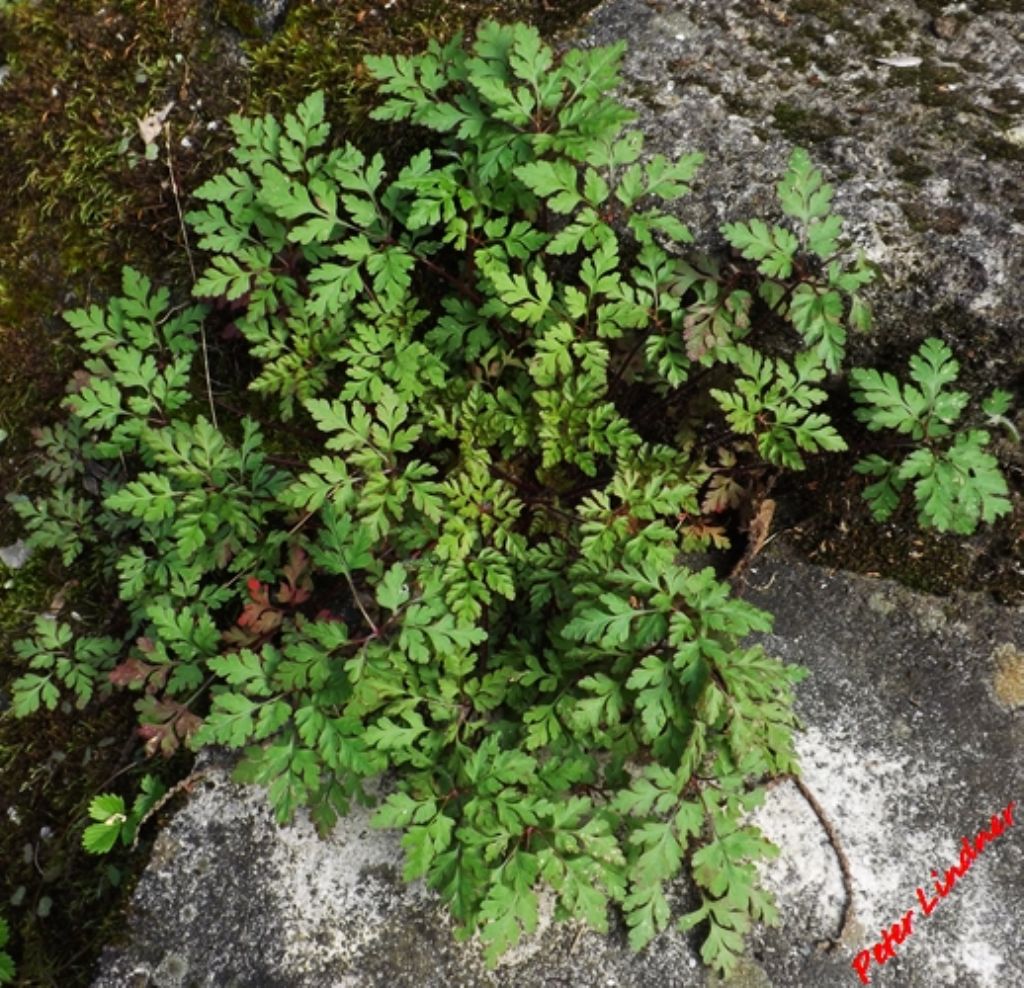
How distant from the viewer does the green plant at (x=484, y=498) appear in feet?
8.13

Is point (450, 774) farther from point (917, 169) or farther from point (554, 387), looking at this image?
point (917, 169)

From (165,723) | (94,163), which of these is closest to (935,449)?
(165,723)

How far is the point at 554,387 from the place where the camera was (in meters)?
2.94

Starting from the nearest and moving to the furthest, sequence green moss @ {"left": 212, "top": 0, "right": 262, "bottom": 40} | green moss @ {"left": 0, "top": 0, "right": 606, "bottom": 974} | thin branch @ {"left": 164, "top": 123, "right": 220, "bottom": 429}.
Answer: green moss @ {"left": 0, "top": 0, "right": 606, "bottom": 974}, thin branch @ {"left": 164, "top": 123, "right": 220, "bottom": 429}, green moss @ {"left": 212, "top": 0, "right": 262, "bottom": 40}

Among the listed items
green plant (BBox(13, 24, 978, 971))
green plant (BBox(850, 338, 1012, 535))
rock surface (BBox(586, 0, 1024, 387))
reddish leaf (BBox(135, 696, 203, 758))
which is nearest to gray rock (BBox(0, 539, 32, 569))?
green plant (BBox(13, 24, 978, 971))

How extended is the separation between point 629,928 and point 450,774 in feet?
2.11

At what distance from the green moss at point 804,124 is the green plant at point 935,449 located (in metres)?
0.79

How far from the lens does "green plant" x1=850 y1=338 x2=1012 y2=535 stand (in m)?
2.57

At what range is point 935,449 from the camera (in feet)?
8.82

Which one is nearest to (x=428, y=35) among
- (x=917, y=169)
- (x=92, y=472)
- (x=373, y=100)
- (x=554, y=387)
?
(x=373, y=100)

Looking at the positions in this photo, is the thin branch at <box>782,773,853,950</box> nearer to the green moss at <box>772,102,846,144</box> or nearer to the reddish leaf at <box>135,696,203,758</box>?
the reddish leaf at <box>135,696,203,758</box>
